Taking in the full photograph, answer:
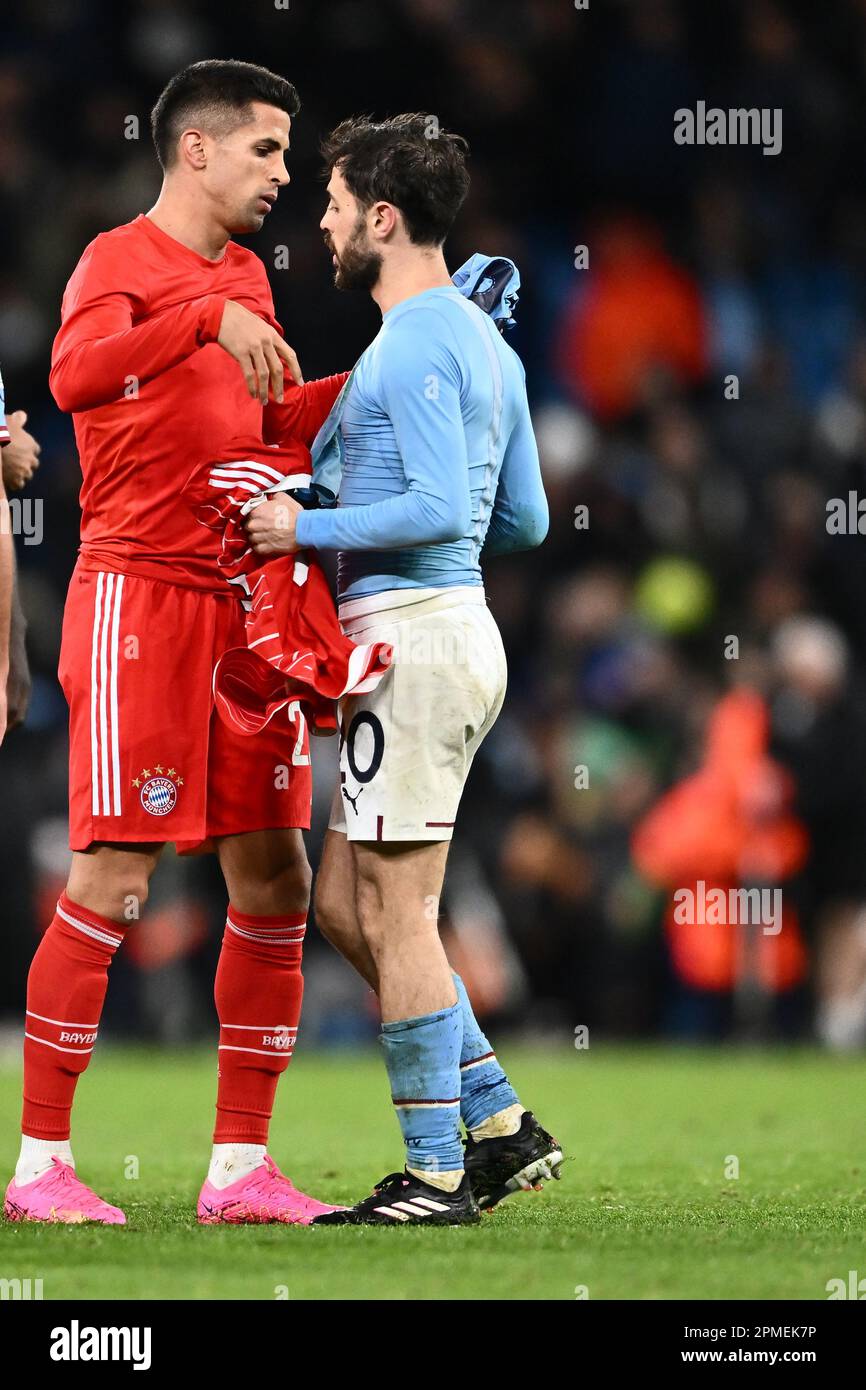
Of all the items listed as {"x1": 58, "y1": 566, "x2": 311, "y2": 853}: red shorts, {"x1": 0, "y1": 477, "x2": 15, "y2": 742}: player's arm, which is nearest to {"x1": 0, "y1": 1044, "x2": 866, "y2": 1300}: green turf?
{"x1": 58, "y1": 566, "x2": 311, "y2": 853}: red shorts

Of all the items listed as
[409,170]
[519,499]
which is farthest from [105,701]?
[409,170]

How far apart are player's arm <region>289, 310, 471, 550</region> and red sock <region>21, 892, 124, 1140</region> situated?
3.18 ft

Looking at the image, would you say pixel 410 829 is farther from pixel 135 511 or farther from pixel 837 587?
pixel 837 587

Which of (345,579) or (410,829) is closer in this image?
(410,829)

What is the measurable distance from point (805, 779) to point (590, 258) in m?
3.82

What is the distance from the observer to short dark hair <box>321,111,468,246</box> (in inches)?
168

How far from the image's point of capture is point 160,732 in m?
4.40

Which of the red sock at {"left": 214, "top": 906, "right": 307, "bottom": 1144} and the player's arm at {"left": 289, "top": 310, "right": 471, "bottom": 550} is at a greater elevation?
the player's arm at {"left": 289, "top": 310, "right": 471, "bottom": 550}

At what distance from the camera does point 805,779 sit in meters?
9.57

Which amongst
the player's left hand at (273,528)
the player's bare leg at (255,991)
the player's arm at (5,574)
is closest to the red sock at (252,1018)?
the player's bare leg at (255,991)

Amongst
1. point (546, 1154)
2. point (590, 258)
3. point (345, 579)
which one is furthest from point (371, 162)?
point (590, 258)

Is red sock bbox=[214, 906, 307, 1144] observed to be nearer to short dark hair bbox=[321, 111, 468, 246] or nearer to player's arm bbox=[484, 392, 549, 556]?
player's arm bbox=[484, 392, 549, 556]
